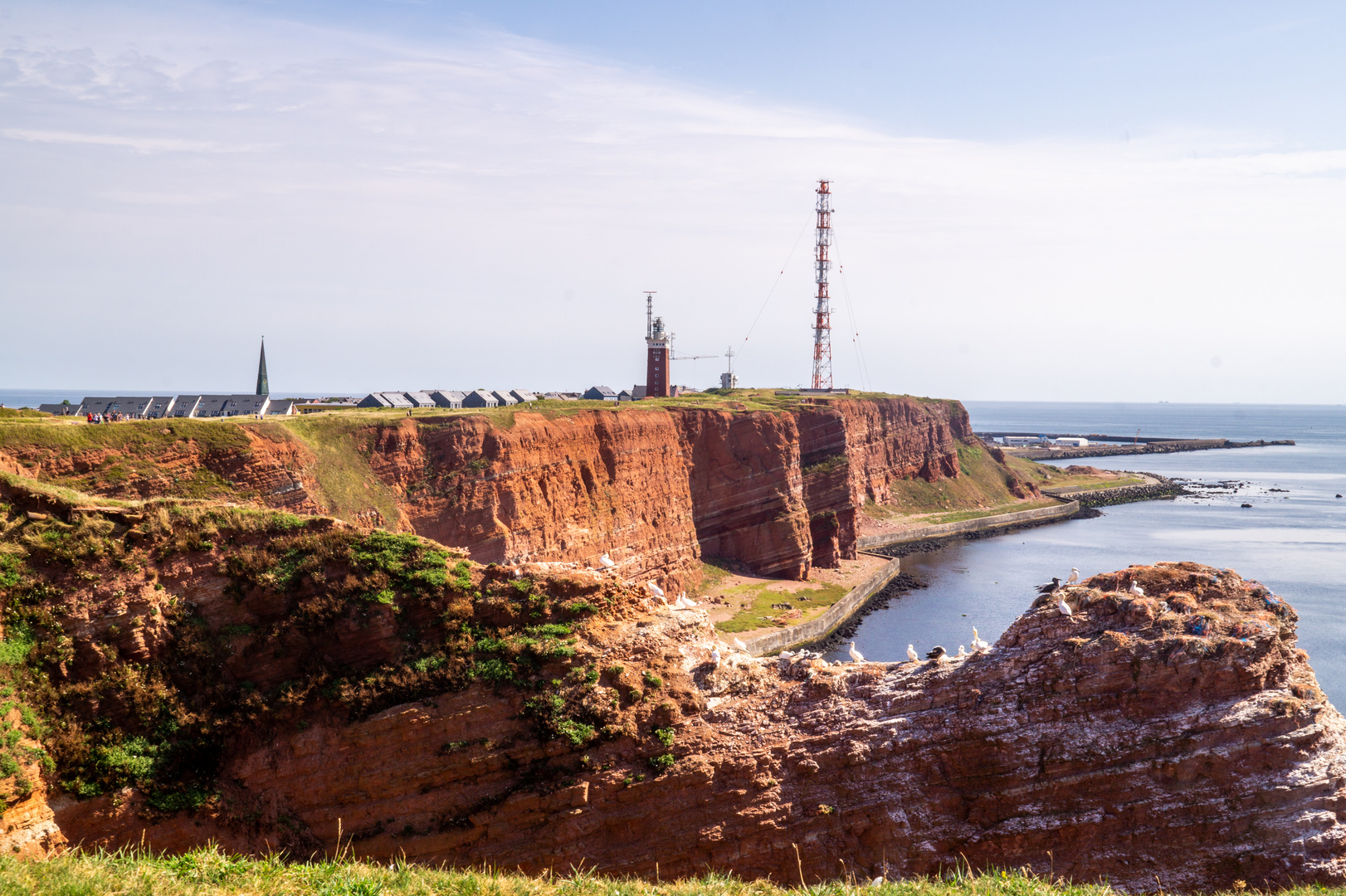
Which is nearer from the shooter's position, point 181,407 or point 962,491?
point 181,407

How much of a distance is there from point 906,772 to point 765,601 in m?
40.9

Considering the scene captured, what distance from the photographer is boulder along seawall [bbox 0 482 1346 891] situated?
1540cm

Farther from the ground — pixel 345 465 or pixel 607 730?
pixel 345 465

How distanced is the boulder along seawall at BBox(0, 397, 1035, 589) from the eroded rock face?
956 centimetres

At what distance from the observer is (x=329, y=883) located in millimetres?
10539

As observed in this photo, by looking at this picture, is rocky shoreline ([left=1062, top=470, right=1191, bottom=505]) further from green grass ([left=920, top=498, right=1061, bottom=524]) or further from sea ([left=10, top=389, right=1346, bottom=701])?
green grass ([left=920, top=498, right=1061, bottom=524])

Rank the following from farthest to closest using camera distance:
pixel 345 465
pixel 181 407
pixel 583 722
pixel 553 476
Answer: pixel 181 407
pixel 553 476
pixel 345 465
pixel 583 722

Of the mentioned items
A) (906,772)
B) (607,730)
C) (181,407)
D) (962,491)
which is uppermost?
(181,407)

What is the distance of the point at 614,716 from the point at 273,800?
22.7ft

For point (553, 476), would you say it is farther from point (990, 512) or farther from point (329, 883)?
point (990, 512)

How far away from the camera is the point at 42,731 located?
15.7 m

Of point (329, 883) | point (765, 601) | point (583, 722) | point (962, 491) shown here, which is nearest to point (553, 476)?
point (765, 601)

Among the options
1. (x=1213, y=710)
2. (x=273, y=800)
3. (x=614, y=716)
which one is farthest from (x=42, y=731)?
(x=1213, y=710)

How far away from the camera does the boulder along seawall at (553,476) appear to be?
32344mm
